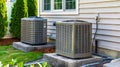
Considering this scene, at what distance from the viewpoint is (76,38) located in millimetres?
5156

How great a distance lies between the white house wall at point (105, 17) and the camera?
215 inches

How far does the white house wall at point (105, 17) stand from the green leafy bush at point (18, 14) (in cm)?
426

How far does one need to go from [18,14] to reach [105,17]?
17.9 feet

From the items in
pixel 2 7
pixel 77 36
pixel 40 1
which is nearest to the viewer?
pixel 77 36

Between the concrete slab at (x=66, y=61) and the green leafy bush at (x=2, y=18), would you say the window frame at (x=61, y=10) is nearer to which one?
the concrete slab at (x=66, y=61)

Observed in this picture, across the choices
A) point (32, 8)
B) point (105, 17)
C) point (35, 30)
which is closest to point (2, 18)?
point (32, 8)

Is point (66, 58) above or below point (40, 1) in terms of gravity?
below

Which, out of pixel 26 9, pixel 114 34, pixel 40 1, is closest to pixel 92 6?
pixel 114 34

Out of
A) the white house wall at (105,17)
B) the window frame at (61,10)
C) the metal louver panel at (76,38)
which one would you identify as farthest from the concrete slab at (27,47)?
the metal louver panel at (76,38)

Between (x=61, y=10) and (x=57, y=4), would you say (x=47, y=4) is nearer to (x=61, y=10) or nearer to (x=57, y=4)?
(x=57, y=4)

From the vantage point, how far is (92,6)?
6172 mm

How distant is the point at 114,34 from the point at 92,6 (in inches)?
39.0

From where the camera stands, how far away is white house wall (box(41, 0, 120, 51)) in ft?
17.9

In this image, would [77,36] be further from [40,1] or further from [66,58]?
[40,1]
